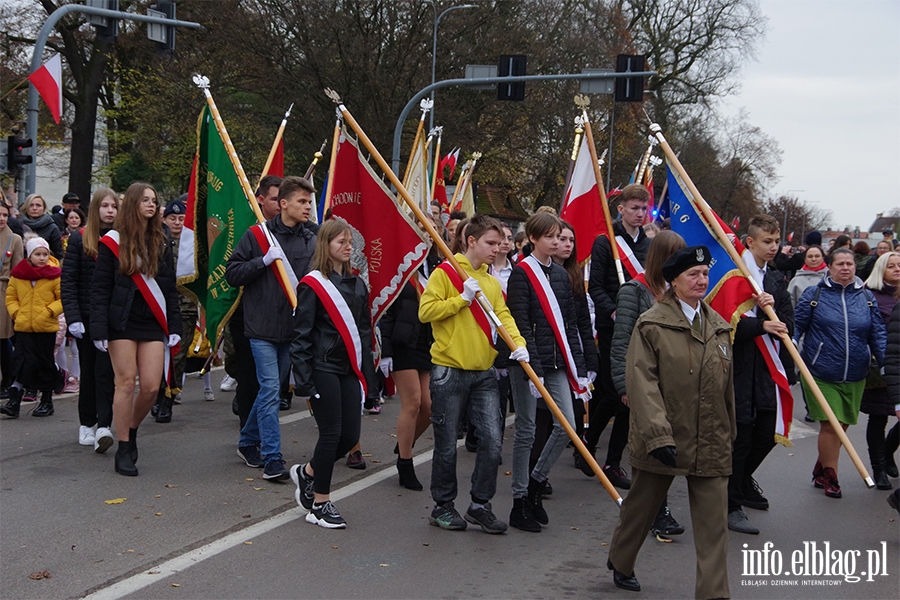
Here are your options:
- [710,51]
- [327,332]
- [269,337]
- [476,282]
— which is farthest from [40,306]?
[710,51]

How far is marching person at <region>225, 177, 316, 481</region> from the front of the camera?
7051 millimetres

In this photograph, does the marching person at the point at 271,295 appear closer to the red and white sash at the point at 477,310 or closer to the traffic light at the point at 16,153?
the red and white sash at the point at 477,310


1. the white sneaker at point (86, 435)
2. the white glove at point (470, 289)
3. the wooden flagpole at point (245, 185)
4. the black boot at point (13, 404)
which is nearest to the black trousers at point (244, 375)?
the wooden flagpole at point (245, 185)

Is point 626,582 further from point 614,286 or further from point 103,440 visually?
point 103,440

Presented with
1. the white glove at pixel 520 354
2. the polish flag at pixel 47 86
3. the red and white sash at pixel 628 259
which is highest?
the polish flag at pixel 47 86

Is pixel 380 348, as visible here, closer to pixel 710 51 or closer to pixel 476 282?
pixel 476 282

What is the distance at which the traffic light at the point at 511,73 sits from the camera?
20.8 meters

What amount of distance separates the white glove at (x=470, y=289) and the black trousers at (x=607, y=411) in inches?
65.5

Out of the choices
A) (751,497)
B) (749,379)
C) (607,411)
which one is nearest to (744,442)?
(749,379)

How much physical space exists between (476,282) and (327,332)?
3.05 ft

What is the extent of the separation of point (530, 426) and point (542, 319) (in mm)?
664

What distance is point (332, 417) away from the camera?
6.05 metres

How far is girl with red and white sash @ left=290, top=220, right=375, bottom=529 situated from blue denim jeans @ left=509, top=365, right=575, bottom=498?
0.93 m

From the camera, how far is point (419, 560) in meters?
5.54
